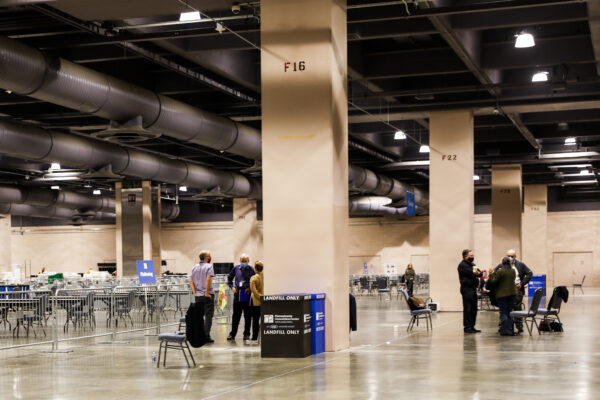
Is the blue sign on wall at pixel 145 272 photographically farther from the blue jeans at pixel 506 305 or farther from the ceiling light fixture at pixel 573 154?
the ceiling light fixture at pixel 573 154

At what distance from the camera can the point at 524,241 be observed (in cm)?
4044

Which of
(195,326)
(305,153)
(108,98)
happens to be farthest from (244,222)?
(195,326)

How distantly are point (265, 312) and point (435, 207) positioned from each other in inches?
449

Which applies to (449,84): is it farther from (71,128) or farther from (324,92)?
(71,128)

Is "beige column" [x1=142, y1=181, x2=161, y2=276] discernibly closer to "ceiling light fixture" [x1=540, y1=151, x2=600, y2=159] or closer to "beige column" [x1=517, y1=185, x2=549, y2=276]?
"ceiling light fixture" [x1=540, y1=151, x2=600, y2=159]

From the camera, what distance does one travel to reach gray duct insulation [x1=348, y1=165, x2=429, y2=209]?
3167cm

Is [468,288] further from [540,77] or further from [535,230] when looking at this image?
[535,230]

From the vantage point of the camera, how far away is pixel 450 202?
22.4 m

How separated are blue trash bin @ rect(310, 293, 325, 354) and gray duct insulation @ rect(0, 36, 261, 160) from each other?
20.4 feet

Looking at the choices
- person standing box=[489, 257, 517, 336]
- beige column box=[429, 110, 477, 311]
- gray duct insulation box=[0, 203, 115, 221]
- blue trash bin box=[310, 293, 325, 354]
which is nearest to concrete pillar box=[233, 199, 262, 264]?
gray duct insulation box=[0, 203, 115, 221]

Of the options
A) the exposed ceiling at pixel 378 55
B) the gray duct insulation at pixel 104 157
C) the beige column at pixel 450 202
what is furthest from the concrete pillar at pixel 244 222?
the beige column at pixel 450 202

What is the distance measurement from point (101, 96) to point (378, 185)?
821 inches

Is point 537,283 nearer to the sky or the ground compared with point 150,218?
nearer to the ground

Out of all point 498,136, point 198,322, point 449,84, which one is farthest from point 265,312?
point 498,136
